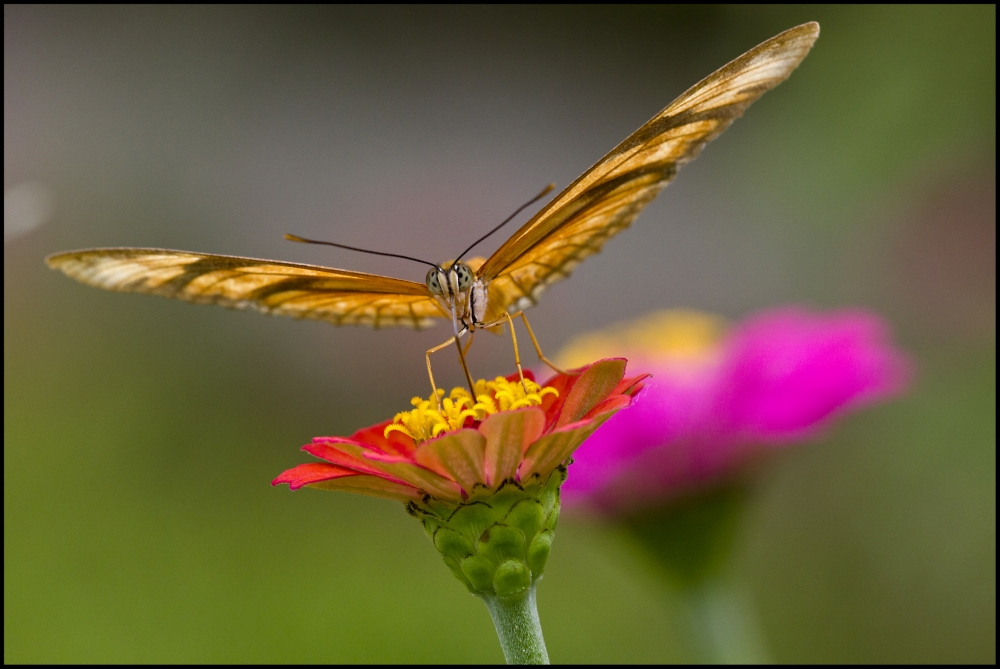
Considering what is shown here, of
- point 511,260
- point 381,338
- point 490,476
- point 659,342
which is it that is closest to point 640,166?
point 511,260

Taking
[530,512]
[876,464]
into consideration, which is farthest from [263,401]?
[530,512]

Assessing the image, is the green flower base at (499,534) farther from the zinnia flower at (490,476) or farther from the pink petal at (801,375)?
the pink petal at (801,375)

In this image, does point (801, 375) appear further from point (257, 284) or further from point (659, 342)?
point (257, 284)

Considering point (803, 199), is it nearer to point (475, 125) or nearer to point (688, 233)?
point (688, 233)

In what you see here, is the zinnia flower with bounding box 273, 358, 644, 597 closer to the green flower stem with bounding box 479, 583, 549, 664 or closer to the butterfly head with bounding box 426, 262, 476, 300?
the green flower stem with bounding box 479, 583, 549, 664

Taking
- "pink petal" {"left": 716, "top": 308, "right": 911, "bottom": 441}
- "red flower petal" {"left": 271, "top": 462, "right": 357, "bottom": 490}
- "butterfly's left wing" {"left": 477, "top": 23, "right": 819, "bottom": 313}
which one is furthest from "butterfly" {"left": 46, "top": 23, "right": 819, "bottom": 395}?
"pink petal" {"left": 716, "top": 308, "right": 911, "bottom": 441}

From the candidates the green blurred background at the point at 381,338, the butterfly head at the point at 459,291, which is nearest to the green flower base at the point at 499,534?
the butterfly head at the point at 459,291
